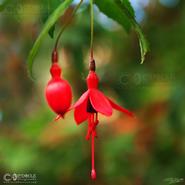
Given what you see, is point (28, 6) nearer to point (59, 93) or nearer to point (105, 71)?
point (59, 93)

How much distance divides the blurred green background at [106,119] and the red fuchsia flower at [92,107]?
36.4 inches

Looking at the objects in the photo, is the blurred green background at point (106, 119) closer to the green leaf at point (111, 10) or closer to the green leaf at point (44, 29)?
the green leaf at point (111, 10)

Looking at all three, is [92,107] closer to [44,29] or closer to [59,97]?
[59,97]

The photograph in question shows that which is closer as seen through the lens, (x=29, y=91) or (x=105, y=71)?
(x=105, y=71)

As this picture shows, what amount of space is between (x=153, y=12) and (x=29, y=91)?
758 millimetres

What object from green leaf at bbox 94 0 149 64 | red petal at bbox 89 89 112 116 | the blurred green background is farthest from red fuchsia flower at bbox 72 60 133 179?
the blurred green background

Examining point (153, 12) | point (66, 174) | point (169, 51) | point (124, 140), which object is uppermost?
point (153, 12)

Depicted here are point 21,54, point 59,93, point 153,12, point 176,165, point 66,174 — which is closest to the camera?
point 59,93

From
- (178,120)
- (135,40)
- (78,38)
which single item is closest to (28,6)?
(78,38)

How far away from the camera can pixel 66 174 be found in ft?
7.52

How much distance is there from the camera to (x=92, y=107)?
3.19ft

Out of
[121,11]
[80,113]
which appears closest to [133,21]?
[121,11]

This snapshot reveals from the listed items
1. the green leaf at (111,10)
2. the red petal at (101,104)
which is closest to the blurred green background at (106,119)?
the green leaf at (111,10)

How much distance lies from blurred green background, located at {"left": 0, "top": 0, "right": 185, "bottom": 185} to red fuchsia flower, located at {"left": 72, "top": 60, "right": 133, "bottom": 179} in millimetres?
925
